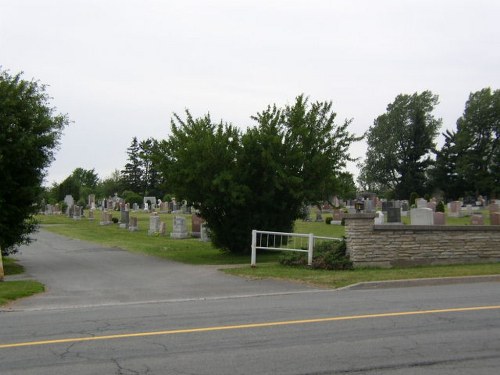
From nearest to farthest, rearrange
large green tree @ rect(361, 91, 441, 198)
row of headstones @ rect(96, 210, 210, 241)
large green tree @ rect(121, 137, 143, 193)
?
row of headstones @ rect(96, 210, 210, 241) < large green tree @ rect(361, 91, 441, 198) < large green tree @ rect(121, 137, 143, 193)

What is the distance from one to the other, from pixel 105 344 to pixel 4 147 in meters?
11.3

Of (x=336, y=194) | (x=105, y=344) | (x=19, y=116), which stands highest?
(x=19, y=116)

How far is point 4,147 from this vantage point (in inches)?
656

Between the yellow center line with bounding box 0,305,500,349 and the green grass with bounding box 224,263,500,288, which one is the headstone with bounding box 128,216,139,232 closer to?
the green grass with bounding box 224,263,500,288

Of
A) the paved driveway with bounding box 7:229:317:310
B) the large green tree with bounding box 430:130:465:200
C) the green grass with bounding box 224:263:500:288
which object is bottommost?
the paved driveway with bounding box 7:229:317:310

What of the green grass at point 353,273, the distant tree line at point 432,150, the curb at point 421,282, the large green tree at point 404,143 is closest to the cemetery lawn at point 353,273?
the green grass at point 353,273

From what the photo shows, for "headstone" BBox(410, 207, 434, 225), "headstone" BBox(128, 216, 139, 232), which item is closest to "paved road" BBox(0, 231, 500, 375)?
"headstone" BBox(410, 207, 434, 225)

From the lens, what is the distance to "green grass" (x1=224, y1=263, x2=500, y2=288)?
1369 cm

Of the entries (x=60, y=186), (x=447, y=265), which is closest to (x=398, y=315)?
(x=447, y=265)

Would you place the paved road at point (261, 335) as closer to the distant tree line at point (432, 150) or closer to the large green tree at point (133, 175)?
the distant tree line at point (432, 150)

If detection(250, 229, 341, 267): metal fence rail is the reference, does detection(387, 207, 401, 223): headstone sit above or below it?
above

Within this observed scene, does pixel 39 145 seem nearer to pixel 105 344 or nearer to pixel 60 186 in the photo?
pixel 105 344

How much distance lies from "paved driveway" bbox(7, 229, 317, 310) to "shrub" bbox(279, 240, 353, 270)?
2.27 metres

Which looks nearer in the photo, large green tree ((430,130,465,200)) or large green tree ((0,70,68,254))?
large green tree ((0,70,68,254))
